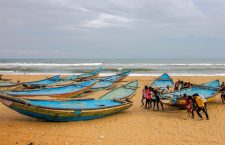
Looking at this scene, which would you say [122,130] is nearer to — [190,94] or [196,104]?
[196,104]

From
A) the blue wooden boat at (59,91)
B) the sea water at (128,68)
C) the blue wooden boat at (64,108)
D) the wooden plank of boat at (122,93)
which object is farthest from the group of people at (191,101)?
the sea water at (128,68)

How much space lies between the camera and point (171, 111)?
43.8 feet

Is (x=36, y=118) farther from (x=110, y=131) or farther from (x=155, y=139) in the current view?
(x=155, y=139)

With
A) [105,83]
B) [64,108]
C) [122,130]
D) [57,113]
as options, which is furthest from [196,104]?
[105,83]

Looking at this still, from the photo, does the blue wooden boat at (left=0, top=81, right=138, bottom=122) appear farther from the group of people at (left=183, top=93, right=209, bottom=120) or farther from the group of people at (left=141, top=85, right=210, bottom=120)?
the group of people at (left=183, top=93, right=209, bottom=120)

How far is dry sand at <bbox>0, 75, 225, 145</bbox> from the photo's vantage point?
9.07 m

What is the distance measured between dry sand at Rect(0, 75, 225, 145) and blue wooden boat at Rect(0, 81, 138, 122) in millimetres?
248

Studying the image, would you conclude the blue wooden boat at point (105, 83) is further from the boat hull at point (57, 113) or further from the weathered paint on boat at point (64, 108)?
the boat hull at point (57, 113)

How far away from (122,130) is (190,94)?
251 inches

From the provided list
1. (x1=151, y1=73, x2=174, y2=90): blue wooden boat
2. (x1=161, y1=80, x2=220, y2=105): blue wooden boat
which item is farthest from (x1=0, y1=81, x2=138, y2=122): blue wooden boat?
(x1=151, y1=73, x2=174, y2=90): blue wooden boat

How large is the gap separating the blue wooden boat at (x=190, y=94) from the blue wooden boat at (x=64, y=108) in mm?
1787

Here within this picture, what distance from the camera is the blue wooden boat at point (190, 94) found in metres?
12.8

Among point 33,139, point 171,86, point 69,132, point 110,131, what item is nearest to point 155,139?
point 110,131

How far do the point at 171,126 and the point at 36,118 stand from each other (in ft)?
17.0
